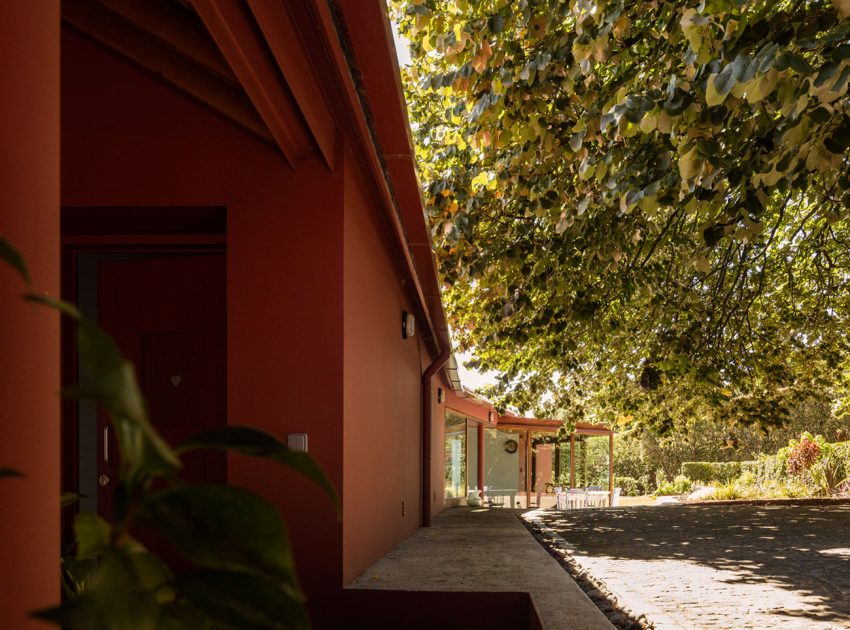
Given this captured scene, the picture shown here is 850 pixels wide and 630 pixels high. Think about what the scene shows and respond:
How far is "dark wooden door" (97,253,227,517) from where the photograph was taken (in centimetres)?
538

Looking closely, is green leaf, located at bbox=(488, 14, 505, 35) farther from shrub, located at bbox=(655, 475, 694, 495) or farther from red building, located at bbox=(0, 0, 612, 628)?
shrub, located at bbox=(655, 475, 694, 495)

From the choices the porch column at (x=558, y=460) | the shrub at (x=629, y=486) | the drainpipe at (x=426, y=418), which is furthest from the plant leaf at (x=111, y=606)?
the shrub at (x=629, y=486)

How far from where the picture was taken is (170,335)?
548 centimetres

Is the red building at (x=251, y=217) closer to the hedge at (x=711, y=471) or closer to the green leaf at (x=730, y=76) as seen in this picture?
the green leaf at (x=730, y=76)

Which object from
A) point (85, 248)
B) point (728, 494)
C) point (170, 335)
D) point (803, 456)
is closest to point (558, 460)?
point (728, 494)

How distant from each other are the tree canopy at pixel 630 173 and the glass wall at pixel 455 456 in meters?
3.51

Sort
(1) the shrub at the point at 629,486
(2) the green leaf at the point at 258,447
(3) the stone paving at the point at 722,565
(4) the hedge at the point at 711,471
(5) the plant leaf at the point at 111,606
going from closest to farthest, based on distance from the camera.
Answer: (5) the plant leaf at the point at 111,606 < (2) the green leaf at the point at 258,447 < (3) the stone paving at the point at 722,565 < (4) the hedge at the point at 711,471 < (1) the shrub at the point at 629,486

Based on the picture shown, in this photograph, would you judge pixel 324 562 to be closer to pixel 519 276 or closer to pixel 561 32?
pixel 561 32

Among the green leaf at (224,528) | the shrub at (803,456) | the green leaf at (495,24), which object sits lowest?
the shrub at (803,456)

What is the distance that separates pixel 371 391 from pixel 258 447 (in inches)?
211

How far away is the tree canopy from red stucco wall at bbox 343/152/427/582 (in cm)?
88

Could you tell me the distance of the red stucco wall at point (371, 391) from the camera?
16.5 feet

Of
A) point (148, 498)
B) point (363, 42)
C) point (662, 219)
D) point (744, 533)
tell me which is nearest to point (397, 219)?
point (363, 42)

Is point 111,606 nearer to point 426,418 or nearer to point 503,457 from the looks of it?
point 426,418
